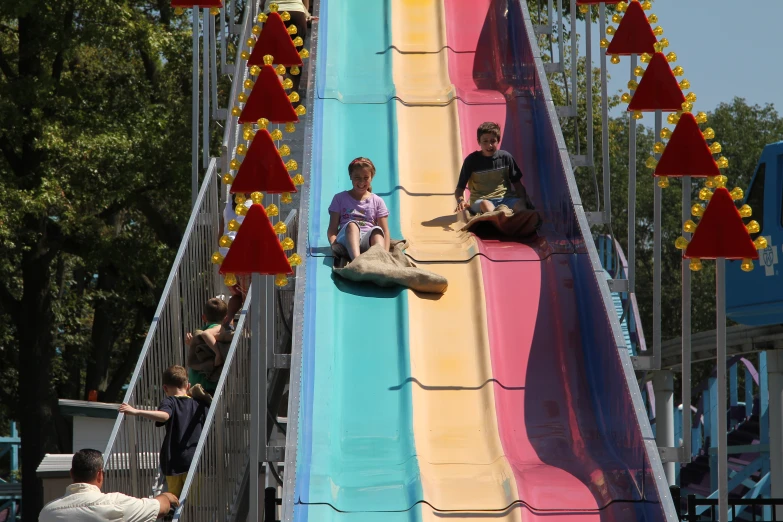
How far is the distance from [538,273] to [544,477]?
2.55m

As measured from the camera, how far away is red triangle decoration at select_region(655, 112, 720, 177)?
7555mm

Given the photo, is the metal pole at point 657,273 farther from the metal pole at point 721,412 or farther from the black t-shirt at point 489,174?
the black t-shirt at point 489,174

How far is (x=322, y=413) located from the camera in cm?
807

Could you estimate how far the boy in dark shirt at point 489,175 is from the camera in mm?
10992

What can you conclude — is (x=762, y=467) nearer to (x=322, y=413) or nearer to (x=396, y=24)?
(x=396, y=24)

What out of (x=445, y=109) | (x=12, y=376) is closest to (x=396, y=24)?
(x=445, y=109)

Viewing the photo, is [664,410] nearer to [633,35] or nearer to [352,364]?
[633,35]

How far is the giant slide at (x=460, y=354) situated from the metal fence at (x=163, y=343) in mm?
989

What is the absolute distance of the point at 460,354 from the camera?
9031mm

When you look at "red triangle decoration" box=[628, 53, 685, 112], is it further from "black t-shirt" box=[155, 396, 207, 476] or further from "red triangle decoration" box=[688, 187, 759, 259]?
"black t-shirt" box=[155, 396, 207, 476]

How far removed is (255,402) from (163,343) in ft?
7.95

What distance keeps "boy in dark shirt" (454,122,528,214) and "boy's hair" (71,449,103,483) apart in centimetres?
497

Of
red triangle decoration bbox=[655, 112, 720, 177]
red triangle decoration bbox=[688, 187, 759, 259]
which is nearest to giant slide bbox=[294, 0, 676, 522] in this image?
red triangle decoration bbox=[688, 187, 759, 259]

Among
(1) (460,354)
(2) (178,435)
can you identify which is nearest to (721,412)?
(1) (460,354)
